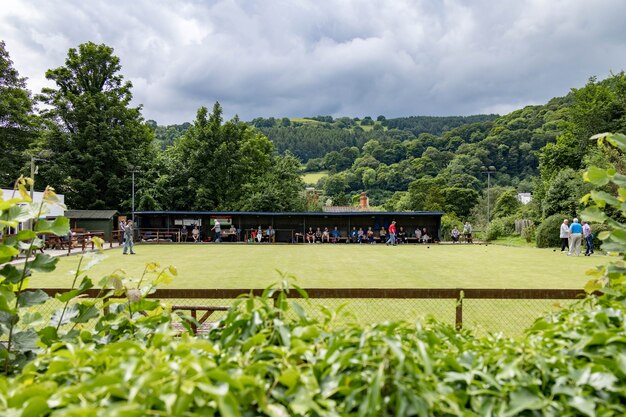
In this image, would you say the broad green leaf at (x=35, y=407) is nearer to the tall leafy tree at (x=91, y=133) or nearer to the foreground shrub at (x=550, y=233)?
the foreground shrub at (x=550, y=233)

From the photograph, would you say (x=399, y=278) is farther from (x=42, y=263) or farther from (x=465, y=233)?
(x=465, y=233)

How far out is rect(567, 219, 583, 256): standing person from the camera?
70.9 feet

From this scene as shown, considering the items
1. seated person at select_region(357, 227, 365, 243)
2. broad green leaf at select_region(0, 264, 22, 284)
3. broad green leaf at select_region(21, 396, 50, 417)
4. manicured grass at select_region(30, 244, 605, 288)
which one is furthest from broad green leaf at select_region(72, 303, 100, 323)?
seated person at select_region(357, 227, 365, 243)

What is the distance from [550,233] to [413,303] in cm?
2512

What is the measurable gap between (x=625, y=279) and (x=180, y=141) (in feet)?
167

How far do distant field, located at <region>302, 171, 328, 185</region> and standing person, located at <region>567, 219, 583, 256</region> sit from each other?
112227 millimetres

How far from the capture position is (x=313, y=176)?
142 m

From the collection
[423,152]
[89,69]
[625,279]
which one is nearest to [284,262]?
[625,279]

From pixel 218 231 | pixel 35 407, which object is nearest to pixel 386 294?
pixel 35 407

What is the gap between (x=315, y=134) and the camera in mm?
160875

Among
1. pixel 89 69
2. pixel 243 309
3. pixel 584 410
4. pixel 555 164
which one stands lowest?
pixel 584 410

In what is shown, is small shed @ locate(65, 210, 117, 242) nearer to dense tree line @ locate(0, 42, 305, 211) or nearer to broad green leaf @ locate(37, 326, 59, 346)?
dense tree line @ locate(0, 42, 305, 211)

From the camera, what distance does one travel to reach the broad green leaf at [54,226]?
7.52ft

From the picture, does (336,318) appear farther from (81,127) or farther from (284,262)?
(81,127)
